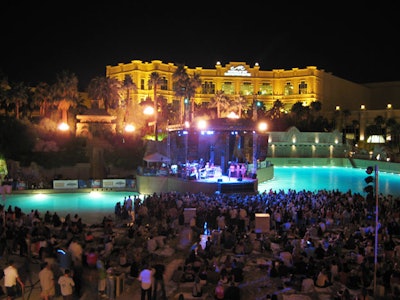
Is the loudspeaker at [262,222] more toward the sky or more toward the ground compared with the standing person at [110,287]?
more toward the sky

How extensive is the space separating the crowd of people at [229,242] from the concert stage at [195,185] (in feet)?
17.8

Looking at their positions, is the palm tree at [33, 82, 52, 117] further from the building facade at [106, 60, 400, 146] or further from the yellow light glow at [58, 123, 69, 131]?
the building facade at [106, 60, 400, 146]

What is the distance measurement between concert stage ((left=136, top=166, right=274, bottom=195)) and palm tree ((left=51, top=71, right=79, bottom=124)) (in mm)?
21253

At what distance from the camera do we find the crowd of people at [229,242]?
33.8 ft

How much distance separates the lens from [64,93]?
4753 centimetres

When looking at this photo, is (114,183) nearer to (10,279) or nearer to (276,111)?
(10,279)

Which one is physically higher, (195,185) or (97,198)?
(195,185)

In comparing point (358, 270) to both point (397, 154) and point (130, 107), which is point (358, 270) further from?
point (397, 154)

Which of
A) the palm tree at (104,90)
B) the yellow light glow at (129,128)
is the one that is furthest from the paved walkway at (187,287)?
the palm tree at (104,90)

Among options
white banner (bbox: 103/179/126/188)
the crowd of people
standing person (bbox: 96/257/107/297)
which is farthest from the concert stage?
standing person (bbox: 96/257/107/297)

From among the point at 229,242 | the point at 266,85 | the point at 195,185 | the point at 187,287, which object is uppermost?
the point at 266,85

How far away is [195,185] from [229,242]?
12.8 metres

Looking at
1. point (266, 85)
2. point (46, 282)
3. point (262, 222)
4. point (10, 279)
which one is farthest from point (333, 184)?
point (266, 85)

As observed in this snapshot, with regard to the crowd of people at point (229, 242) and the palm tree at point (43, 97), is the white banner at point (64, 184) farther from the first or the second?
the palm tree at point (43, 97)
